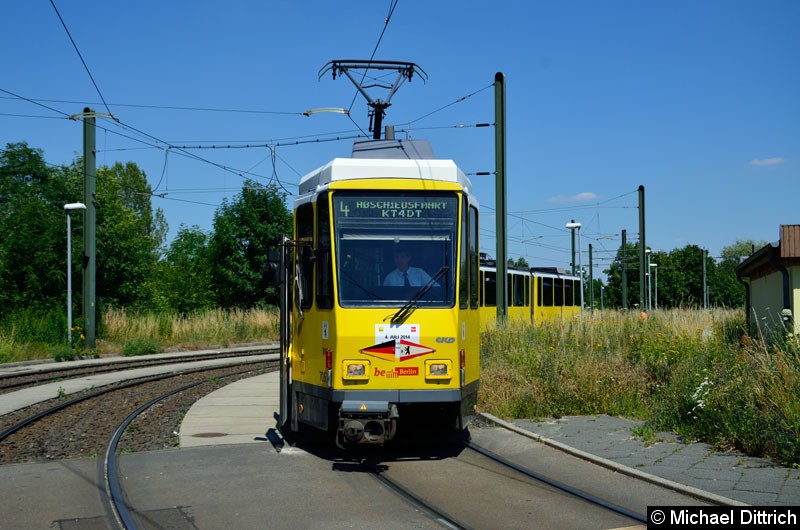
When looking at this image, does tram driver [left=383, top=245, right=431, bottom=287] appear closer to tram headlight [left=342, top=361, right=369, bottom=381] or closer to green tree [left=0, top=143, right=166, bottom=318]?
tram headlight [left=342, top=361, right=369, bottom=381]

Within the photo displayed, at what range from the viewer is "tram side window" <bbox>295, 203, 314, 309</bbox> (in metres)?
10.0

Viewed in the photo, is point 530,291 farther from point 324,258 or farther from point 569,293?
point 324,258

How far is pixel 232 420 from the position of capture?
1321 cm

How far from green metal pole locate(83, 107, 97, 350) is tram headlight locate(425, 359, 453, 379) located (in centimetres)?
2324

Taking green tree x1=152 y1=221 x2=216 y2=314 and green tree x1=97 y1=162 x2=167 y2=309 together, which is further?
green tree x1=152 y1=221 x2=216 y2=314

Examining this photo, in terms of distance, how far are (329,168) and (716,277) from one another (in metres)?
80.4

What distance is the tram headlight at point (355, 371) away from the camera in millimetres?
9258

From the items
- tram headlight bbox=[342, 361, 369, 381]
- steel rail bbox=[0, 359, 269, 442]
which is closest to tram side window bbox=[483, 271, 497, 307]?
steel rail bbox=[0, 359, 269, 442]

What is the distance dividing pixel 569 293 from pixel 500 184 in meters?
18.0

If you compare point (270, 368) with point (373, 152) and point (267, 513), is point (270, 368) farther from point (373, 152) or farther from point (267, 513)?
point (267, 513)

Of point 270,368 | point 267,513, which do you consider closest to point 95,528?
point 267,513

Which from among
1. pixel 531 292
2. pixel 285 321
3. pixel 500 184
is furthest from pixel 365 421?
pixel 531 292

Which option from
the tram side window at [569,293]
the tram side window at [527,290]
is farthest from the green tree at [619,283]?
the tram side window at [527,290]

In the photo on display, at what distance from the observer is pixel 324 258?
381 inches
